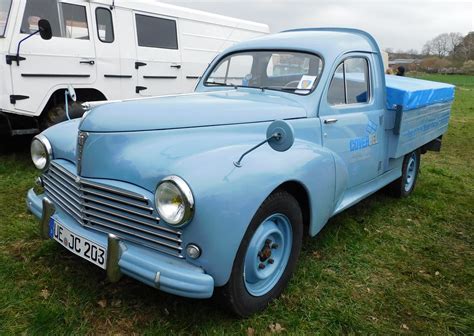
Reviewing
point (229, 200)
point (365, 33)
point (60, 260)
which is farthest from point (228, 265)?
point (365, 33)

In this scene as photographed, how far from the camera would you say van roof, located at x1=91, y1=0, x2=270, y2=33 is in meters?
6.40

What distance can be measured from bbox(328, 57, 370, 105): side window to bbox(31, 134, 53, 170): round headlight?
7.06 ft

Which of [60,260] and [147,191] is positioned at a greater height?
[147,191]

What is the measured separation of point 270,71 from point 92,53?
136 inches

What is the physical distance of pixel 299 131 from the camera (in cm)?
296

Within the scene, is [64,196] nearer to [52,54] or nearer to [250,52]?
[250,52]

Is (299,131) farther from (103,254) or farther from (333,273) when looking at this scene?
(103,254)

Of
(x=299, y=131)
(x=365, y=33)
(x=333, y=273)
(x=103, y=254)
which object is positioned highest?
(x=365, y=33)

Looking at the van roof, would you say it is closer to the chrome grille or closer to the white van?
the white van

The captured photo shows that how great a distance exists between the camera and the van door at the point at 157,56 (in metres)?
6.61

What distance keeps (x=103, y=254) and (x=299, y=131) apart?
1.56m

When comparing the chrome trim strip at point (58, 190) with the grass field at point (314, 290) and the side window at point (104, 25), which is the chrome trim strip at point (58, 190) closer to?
the grass field at point (314, 290)

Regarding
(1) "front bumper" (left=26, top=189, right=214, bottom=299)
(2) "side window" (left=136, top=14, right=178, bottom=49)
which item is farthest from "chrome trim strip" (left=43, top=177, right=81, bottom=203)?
(2) "side window" (left=136, top=14, right=178, bottom=49)

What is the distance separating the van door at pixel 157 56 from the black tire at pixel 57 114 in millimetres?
1167
